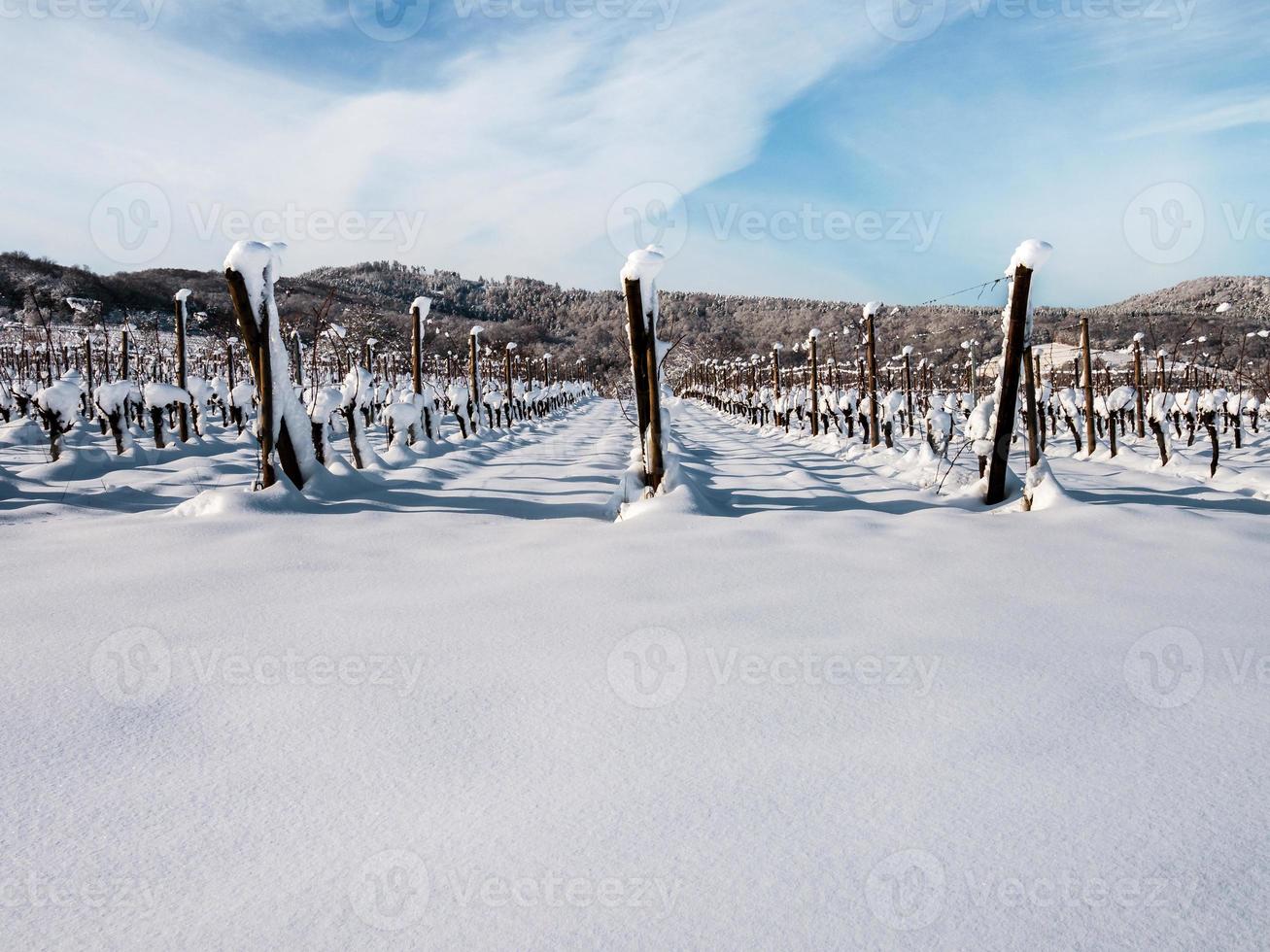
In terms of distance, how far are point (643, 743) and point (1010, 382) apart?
6363mm

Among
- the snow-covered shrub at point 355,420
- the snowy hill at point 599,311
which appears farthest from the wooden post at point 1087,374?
the snowy hill at point 599,311

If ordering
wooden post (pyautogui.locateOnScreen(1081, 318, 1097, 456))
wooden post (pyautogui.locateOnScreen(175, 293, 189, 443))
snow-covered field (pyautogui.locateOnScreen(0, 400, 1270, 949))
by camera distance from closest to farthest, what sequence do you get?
snow-covered field (pyautogui.locateOnScreen(0, 400, 1270, 949)) → wooden post (pyautogui.locateOnScreen(175, 293, 189, 443)) → wooden post (pyautogui.locateOnScreen(1081, 318, 1097, 456))

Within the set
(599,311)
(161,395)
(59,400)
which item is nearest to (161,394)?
(161,395)

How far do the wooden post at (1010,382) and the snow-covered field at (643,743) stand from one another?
2.43 m

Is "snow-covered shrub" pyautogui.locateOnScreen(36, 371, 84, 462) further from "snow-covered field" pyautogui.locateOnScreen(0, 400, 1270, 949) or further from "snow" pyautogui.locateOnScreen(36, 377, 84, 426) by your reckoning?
"snow-covered field" pyautogui.locateOnScreen(0, 400, 1270, 949)

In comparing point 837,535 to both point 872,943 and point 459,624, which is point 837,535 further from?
point 872,943

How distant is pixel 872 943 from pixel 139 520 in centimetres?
575

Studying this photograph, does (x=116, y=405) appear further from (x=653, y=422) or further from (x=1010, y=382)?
(x=1010, y=382)

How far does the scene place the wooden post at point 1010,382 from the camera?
6.79m

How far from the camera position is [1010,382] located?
22.9ft

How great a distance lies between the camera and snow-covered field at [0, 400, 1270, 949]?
1423 mm

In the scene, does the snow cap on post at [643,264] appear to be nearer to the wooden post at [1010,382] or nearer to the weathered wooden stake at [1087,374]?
the wooden post at [1010,382]

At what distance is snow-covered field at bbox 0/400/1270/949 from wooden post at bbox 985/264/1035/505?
2427mm

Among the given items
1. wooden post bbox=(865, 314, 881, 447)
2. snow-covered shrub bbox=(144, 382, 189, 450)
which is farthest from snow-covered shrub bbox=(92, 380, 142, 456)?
wooden post bbox=(865, 314, 881, 447)
